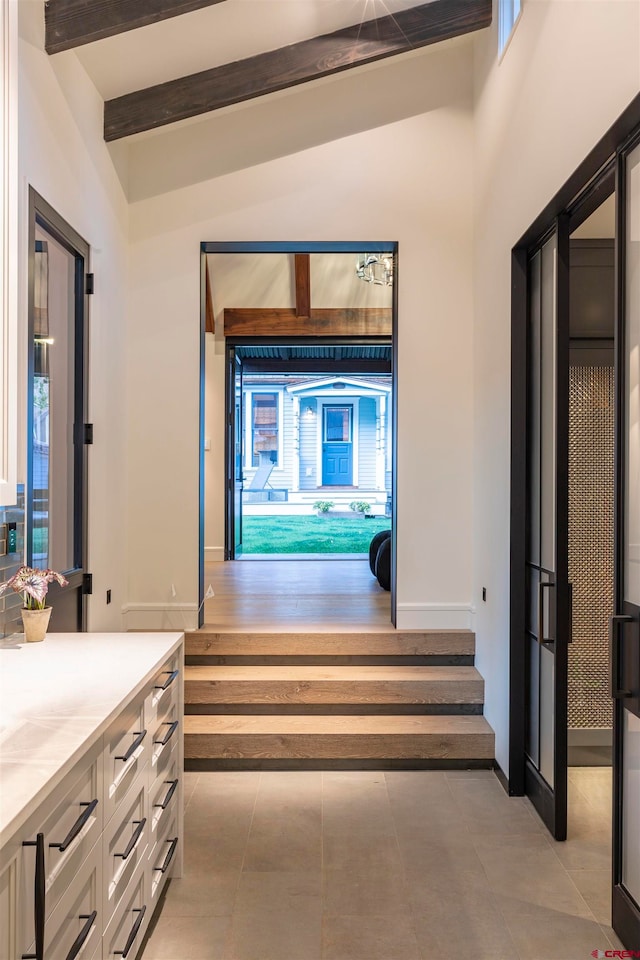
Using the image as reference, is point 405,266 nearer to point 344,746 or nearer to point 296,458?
point 344,746

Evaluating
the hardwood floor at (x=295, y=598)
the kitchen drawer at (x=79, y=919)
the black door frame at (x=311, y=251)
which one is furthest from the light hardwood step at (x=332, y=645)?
the kitchen drawer at (x=79, y=919)

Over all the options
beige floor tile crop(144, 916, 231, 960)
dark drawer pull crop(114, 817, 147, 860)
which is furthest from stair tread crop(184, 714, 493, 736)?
dark drawer pull crop(114, 817, 147, 860)

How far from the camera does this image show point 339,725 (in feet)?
11.5

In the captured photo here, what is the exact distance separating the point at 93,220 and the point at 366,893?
3261mm

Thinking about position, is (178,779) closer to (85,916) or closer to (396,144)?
(85,916)

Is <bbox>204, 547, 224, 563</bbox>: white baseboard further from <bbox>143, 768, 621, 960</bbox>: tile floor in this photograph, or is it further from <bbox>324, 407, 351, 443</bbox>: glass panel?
<bbox>324, 407, 351, 443</bbox>: glass panel

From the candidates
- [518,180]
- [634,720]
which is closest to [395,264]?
[518,180]

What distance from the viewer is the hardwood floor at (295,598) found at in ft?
13.8

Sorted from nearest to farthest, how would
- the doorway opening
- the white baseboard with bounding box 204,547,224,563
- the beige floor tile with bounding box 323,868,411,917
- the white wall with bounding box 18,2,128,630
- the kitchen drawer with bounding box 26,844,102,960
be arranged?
1. the kitchen drawer with bounding box 26,844,102,960
2. the beige floor tile with bounding box 323,868,411,917
3. the white wall with bounding box 18,2,128,630
4. the white baseboard with bounding box 204,547,224,563
5. the doorway opening

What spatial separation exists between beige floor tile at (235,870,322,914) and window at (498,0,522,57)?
364 cm

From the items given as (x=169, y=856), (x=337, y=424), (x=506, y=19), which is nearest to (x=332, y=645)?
(x=169, y=856)

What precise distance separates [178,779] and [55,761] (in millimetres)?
1231

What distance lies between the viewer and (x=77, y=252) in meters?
3.29

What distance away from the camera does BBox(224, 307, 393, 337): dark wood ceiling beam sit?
743cm
